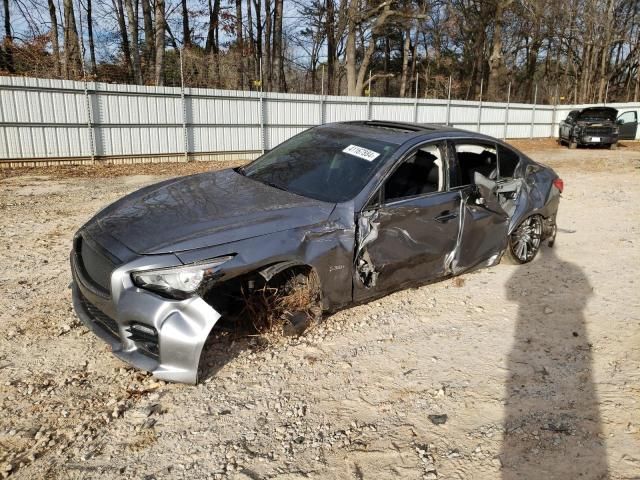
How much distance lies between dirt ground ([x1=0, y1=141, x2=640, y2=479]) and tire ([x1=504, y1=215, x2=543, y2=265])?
0.43m

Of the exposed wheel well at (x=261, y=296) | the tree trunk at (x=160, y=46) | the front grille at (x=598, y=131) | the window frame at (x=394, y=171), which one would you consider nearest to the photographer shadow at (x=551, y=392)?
the window frame at (x=394, y=171)

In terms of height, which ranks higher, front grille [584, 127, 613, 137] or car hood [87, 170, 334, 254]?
front grille [584, 127, 613, 137]

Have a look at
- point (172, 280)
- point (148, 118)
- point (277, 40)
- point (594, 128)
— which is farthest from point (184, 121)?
point (594, 128)

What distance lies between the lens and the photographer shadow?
248 centimetres

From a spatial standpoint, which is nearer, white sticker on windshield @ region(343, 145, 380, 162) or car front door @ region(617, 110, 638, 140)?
white sticker on windshield @ region(343, 145, 380, 162)

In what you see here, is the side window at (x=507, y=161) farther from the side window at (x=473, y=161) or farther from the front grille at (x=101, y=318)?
the front grille at (x=101, y=318)

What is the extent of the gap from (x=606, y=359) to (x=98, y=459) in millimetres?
3355

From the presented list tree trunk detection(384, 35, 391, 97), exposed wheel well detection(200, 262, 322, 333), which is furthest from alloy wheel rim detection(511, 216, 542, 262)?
tree trunk detection(384, 35, 391, 97)

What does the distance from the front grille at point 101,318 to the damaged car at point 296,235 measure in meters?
0.01

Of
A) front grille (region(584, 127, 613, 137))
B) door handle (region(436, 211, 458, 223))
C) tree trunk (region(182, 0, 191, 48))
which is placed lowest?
door handle (region(436, 211, 458, 223))

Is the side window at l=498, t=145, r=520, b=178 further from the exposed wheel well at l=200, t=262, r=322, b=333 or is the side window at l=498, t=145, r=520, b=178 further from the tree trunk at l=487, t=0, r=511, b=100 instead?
the tree trunk at l=487, t=0, r=511, b=100

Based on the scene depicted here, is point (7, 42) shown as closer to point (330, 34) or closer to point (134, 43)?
point (134, 43)

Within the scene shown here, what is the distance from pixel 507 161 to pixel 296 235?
297cm

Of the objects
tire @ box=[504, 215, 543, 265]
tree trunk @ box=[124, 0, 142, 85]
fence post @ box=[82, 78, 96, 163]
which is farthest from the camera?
tree trunk @ box=[124, 0, 142, 85]
